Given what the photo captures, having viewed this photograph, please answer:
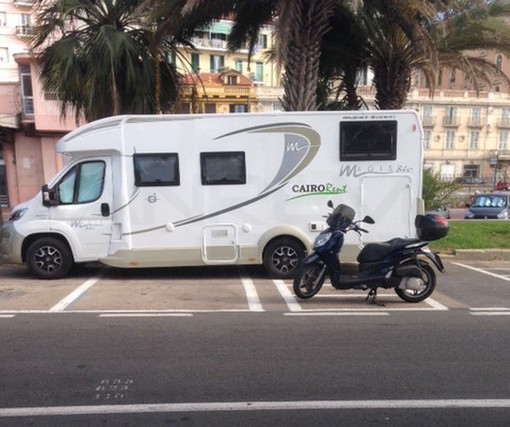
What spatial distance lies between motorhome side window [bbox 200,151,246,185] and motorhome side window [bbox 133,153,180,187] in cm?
50

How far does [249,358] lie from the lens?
4.75 m

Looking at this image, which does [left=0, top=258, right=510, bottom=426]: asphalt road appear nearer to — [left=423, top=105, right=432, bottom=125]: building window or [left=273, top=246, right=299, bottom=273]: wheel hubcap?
[left=273, top=246, right=299, bottom=273]: wheel hubcap

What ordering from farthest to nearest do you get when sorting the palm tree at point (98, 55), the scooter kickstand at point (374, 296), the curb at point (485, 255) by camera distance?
the palm tree at point (98, 55) → the curb at point (485, 255) → the scooter kickstand at point (374, 296)

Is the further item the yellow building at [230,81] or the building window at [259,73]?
the building window at [259,73]

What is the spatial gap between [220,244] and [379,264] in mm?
2975

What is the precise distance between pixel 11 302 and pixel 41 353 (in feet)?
8.35

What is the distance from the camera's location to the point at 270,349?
5.01 metres

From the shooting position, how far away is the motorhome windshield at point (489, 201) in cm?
2038

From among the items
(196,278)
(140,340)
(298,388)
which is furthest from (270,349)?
(196,278)

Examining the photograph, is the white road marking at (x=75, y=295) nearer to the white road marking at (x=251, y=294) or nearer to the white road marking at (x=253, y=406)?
the white road marking at (x=251, y=294)

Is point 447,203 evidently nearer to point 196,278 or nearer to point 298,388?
point 196,278

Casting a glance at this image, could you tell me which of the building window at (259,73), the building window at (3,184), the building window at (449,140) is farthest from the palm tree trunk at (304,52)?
the building window at (449,140)

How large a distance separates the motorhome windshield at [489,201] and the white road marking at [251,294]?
15.4m

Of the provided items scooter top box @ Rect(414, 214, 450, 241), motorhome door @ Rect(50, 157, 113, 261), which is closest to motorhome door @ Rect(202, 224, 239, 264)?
motorhome door @ Rect(50, 157, 113, 261)
